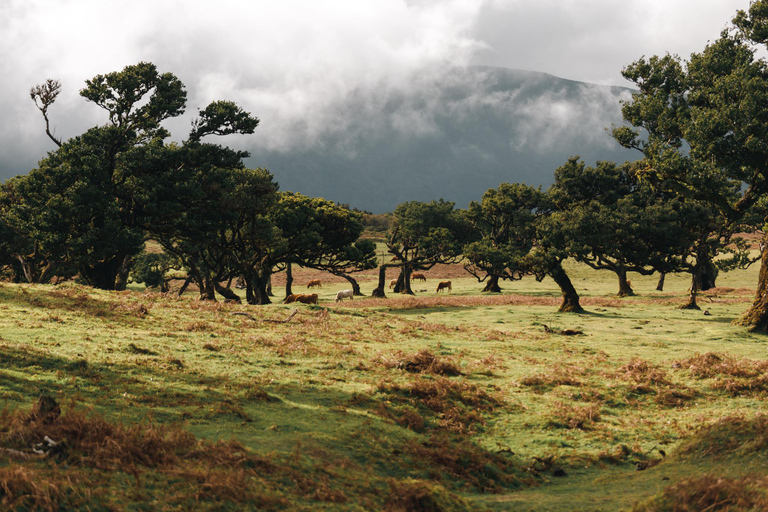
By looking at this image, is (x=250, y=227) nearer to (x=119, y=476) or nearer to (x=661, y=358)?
(x=661, y=358)

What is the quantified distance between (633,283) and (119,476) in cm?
8186

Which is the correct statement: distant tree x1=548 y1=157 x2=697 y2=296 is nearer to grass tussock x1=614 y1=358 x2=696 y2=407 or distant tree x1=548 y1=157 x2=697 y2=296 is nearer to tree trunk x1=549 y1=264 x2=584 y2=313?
tree trunk x1=549 y1=264 x2=584 y2=313

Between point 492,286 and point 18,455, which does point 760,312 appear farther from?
point 492,286

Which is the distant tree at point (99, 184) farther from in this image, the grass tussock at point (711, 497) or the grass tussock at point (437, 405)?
the grass tussock at point (711, 497)

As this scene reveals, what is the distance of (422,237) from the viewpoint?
62.6 meters

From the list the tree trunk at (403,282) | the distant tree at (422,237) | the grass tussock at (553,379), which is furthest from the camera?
the tree trunk at (403,282)

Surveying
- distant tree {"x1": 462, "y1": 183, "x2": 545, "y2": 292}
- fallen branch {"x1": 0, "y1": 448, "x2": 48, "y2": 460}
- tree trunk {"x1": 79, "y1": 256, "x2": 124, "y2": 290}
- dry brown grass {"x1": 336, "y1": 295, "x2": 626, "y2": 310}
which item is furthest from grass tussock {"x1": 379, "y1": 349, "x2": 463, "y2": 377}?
distant tree {"x1": 462, "y1": 183, "x2": 545, "y2": 292}

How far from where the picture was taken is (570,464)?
9281 millimetres

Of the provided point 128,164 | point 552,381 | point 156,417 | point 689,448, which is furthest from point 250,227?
point 689,448

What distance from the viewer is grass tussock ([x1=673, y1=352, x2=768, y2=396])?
45.1ft

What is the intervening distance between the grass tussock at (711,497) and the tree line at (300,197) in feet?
79.7

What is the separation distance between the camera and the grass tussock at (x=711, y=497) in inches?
190

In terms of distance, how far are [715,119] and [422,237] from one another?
129 feet

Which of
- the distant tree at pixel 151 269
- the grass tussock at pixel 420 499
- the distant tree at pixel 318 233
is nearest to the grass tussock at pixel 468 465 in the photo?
the grass tussock at pixel 420 499
